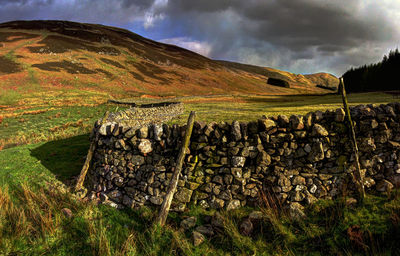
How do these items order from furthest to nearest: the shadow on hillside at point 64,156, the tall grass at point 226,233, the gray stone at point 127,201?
the shadow on hillside at point 64,156 → the gray stone at point 127,201 → the tall grass at point 226,233

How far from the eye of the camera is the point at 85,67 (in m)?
54.5

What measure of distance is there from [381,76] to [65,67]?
75.6 m

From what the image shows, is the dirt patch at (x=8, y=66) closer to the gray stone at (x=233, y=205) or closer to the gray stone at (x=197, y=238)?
the gray stone at (x=233, y=205)

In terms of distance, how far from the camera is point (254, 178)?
616 centimetres

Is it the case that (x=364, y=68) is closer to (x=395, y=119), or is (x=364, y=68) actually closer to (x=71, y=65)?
(x=395, y=119)

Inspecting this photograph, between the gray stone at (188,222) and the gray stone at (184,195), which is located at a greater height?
the gray stone at (184,195)

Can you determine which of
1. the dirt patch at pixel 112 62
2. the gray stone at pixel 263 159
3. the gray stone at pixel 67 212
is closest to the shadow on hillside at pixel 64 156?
the gray stone at pixel 67 212

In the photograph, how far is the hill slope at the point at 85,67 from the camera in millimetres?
43938

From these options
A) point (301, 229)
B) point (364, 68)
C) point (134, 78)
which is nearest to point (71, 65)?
point (134, 78)

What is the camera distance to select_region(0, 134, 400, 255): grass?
14.3 feet

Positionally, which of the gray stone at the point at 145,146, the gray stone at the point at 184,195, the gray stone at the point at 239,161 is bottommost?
the gray stone at the point at 184,195

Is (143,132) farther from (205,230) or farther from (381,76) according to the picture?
(381,76)

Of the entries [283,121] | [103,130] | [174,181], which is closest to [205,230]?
[174,181]

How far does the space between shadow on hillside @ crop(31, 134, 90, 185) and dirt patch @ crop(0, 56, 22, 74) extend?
144 feet
